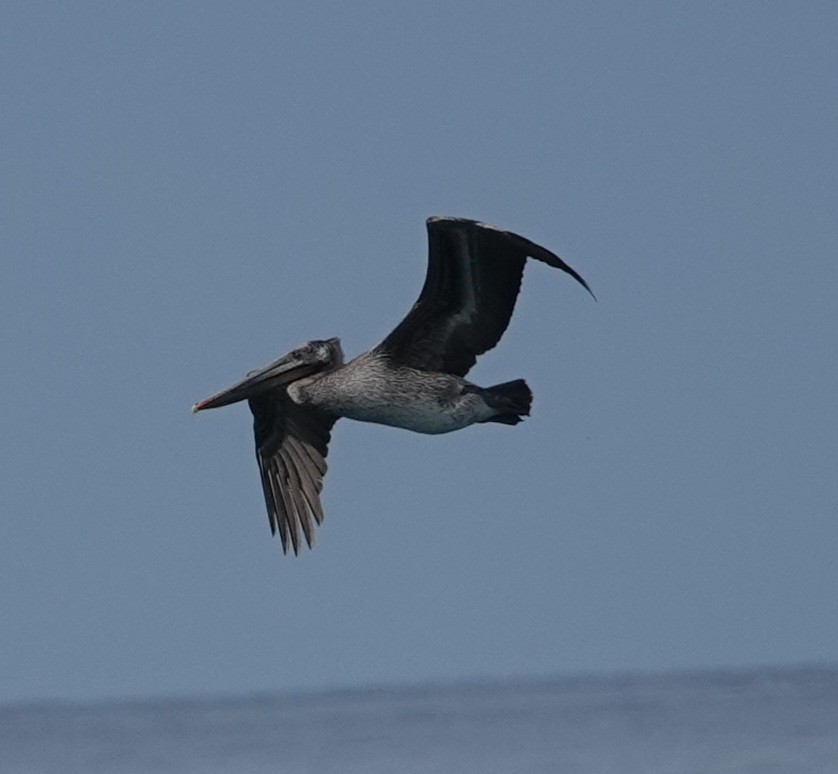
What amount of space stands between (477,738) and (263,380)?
112 ft

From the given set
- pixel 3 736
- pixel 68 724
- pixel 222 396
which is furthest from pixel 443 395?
pixel 68 724

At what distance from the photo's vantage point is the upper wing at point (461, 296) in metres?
14.3

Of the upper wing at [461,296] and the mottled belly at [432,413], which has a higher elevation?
the upper wing at [461,296]

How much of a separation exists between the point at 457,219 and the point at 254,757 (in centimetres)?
3007

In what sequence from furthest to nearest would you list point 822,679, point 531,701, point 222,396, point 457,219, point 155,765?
point 822,679, point 531,701, point 155,765, point 222,396, point 457,219

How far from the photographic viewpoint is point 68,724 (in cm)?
7562

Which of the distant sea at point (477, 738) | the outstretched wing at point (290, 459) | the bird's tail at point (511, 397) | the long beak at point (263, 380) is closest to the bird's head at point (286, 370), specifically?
the long beak at point (263, 380)

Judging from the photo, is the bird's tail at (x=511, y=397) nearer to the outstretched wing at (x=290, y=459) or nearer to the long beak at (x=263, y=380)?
the long beak at (x=263, y=380)

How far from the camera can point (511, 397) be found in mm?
15023

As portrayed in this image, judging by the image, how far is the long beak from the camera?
52.9 ft

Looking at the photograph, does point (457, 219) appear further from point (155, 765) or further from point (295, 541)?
point (155, 765)

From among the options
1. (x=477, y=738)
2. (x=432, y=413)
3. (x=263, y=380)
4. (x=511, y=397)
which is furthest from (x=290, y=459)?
(x=477, y=738)

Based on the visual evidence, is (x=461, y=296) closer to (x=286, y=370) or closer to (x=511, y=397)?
(x=511, y=397)

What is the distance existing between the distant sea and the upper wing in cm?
1813
